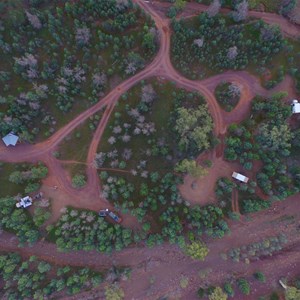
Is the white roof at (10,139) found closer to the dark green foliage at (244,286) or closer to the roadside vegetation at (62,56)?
the roadside vegetation at (62,56)

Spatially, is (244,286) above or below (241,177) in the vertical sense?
below

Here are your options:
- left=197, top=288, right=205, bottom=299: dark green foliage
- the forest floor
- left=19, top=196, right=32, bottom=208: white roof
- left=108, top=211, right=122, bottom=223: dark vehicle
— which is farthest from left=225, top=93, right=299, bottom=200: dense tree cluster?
left=19, top=196, right=32, bottom=208: white roof

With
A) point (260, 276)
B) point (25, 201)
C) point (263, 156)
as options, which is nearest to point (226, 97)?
point (263, 156)

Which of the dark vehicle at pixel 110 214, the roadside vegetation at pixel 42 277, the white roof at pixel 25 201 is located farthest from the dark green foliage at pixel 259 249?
the white roof at pixel 25 201

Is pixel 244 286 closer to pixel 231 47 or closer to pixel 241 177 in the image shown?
pixel 241 177

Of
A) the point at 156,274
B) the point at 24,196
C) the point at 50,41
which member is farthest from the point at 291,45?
the point at 24,196
